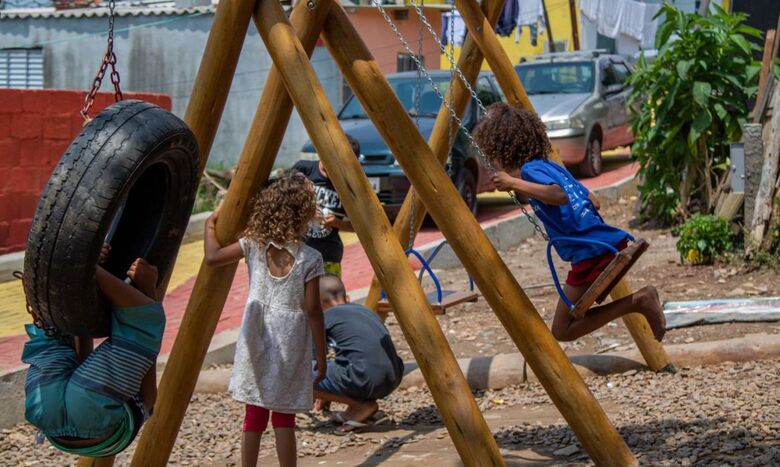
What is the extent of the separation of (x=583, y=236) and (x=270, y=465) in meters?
1.95

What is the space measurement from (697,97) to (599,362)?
4557 millimetres

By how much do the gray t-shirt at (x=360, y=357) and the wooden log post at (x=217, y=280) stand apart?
50.3 inches

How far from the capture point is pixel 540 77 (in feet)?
59.6

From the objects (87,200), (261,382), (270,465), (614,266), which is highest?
(87,200)

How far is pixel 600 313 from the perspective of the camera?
17.4 feet

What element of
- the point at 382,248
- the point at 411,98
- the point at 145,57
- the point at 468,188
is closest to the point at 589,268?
the point at 382,248

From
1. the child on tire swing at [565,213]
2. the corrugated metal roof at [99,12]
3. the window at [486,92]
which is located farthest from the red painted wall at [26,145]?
the corrugated metal roof at [99,12]

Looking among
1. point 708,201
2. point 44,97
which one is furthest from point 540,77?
point 44,97

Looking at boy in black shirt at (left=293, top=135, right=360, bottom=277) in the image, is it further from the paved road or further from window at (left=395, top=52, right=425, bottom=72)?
window at (left=395, top=52, right=425, bottom=72)

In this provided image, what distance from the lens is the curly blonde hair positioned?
4922mm

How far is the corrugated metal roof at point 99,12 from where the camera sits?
62.4ft

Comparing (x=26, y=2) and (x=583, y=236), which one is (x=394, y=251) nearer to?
(x=583, y=236)

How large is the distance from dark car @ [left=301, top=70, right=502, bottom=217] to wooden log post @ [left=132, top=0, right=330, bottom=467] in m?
6.96

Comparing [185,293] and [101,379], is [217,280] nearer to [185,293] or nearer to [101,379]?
[101,379]
